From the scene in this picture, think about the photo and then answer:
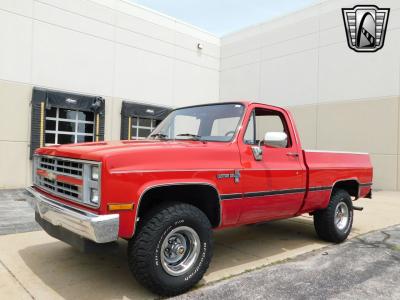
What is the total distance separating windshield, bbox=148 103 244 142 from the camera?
458 centimetres

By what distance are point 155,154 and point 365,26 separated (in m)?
13.9

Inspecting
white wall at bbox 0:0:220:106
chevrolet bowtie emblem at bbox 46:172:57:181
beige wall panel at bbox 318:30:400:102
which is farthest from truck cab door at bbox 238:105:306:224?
beige wall panel at bbox 318:30:400:102

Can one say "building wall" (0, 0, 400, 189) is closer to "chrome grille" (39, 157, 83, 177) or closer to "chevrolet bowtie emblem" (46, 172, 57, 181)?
"chrome grille" (39, 157, 83, 177)

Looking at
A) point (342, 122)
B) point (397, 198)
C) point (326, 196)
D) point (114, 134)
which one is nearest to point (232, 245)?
point (326, 196)

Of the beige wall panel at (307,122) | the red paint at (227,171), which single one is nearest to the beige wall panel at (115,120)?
the beige wall panel at (307,122)

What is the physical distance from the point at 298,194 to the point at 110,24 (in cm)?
1175

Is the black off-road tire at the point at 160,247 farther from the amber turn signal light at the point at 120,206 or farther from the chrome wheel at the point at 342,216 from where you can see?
the chrome wheel at the point at 342,216

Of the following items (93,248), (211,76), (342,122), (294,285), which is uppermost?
(211,76)

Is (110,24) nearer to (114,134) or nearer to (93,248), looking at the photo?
(114,134)

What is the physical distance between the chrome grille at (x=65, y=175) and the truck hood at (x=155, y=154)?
0.08 meters

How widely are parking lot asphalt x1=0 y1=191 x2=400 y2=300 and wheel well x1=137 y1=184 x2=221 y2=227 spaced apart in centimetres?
51

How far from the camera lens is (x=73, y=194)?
11.8 ft

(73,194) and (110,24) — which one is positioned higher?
(110,24)

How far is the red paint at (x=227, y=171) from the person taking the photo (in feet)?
10.7
